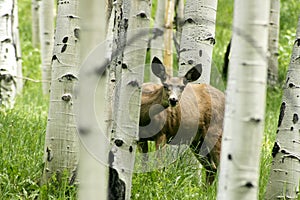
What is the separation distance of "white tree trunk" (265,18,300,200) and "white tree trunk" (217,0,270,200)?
2528 mm

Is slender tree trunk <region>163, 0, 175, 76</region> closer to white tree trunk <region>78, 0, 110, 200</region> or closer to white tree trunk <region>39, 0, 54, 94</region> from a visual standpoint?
white tree trunk <region>39, 0, 54, 94</region>

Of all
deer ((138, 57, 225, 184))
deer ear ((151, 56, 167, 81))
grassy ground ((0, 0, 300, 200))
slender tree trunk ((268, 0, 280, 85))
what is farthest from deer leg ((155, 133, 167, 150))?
slender tree trunk ((268, 0, 280, 85))

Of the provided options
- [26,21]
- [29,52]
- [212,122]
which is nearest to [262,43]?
[212,122]

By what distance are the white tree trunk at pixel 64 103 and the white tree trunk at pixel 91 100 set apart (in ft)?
9.58

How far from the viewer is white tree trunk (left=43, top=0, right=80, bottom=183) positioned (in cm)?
564

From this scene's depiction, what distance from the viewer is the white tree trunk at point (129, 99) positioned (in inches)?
161

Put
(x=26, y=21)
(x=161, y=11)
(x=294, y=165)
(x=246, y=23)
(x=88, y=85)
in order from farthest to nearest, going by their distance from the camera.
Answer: (x=26, y=21) → (x=161, y=11) → (x=294, y=165) → (x=246, y=23) → (x=88, y=85)

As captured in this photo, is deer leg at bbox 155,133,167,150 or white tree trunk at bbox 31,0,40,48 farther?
white tree trunk at bbox 31,0,40,48

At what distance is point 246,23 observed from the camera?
2986mm

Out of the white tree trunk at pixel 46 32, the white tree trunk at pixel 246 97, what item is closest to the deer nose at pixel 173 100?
the white tree trunk at pixel 246 97

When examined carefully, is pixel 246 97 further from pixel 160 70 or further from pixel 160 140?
pixel 160 70

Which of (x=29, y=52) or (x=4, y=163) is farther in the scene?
(x=29, y=52)

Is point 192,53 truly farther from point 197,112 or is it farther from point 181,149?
point 197,112

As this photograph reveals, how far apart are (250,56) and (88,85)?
2.82 feet
